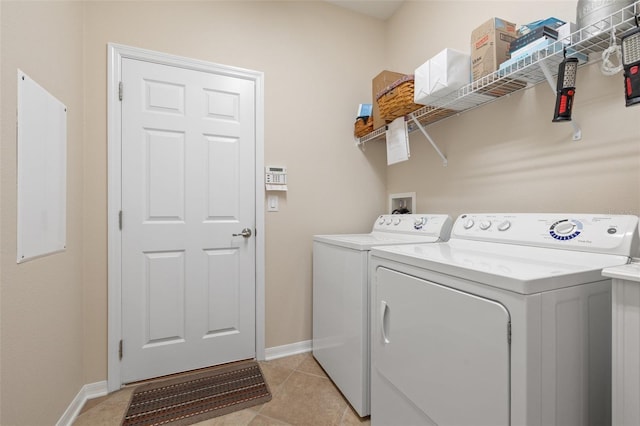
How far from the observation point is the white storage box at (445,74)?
4.66 ft

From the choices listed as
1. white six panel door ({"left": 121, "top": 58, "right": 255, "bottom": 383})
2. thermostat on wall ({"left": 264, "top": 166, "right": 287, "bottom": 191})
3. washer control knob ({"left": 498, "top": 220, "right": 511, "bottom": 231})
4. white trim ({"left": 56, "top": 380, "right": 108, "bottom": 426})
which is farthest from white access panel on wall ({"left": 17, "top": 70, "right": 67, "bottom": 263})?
washer control knob ({"left": 498, "top": 220, "right": 511, "bottom": 231})

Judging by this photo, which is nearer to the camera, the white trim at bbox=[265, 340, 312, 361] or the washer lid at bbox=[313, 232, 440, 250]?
the washer lid at bbox=[313, 232, 440, 250]

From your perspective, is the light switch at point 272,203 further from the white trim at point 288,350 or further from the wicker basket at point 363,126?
the white trim at point 288,350

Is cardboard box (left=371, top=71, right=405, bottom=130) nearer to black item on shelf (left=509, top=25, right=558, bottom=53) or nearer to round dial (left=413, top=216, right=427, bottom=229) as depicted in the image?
round dial (left=413, top=216, right=427, bottom=229)

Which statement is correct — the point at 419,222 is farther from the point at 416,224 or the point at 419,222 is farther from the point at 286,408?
the point at 286,408

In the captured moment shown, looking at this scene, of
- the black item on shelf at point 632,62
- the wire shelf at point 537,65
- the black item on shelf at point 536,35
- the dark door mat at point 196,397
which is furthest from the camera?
the dark door mat at point 196,397

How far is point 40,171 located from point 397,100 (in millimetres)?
1868

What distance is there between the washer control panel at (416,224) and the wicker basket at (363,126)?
710 millimetres


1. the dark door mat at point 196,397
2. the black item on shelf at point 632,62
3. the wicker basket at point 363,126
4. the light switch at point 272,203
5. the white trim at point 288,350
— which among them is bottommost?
the dark door mat at point 196,397

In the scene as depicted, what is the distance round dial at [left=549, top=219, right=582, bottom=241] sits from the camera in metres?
1.05

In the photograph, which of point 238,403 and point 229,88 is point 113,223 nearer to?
point 229,88

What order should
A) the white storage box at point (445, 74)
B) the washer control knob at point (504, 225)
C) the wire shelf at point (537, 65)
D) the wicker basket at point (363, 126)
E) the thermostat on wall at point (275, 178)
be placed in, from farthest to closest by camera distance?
the wicker basket at point (363, 126), the thermostat on wall at point (275, 178), the white storage box at point (445, 74), the washer control knob at point (504, 225), the wire shelf at point (537, 65)

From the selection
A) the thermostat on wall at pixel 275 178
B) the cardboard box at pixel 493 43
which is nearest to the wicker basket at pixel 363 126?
the thermostat on wall at pixel 275 178

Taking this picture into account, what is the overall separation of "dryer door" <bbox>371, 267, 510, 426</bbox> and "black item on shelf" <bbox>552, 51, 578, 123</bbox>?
823 millimetres
